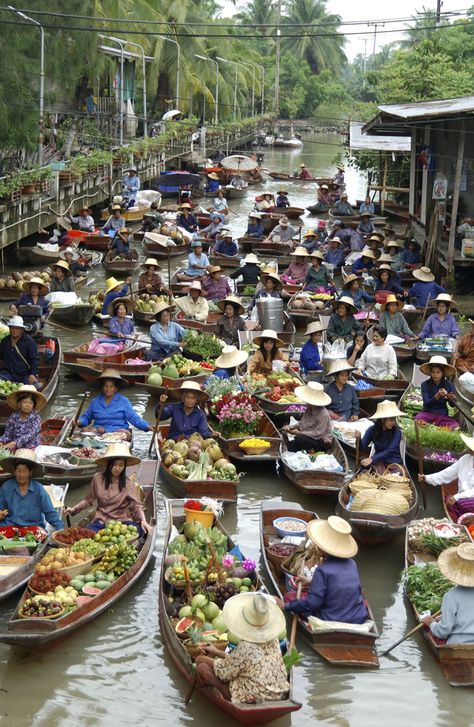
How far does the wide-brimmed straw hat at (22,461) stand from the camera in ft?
26.0

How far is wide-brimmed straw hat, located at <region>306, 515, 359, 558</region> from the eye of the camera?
699 cm

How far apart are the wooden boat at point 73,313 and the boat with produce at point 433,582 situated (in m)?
8.85

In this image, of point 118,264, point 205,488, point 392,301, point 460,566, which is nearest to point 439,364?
point 205,488

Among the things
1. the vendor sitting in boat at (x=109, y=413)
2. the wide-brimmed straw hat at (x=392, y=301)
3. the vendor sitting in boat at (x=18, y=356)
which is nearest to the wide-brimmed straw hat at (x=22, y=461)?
the vendor sitting in boat at (x=109, y=413)

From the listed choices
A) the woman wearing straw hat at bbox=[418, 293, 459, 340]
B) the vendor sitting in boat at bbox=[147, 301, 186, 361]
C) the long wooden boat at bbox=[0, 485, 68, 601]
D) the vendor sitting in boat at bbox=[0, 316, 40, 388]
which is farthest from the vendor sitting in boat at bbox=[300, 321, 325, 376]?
the long wooden boat at bbox=[0, 485, 68, 601]

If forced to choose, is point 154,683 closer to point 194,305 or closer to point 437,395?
point 437,395

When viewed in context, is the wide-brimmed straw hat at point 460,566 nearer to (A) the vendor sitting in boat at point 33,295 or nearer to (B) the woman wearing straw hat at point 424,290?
(A) the vendor sitting in boat at point 33,295

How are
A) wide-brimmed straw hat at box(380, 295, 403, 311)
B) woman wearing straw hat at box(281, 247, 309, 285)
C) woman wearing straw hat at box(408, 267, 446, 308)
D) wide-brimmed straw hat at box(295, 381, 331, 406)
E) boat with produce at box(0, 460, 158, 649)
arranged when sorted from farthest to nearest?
woman wearing straw hat at box(281, 247, 309, 285) → woman wearing straw hat at box(408, 267, 446, 308) → wide-brimmed straw hat at box(380, 295, 403, 311) → wide-brimmed straw hat at box(295, 381, 331, 406) → boat with produce at box(0, 460, 158, 649)

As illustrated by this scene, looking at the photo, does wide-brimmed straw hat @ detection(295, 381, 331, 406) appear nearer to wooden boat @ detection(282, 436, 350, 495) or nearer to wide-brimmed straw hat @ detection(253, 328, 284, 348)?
wooden boat @ detection(282, 436, 350, 495)

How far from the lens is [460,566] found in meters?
6.74

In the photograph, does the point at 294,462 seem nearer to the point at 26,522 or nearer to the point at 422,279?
the point at 26,522

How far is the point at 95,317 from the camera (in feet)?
55.2

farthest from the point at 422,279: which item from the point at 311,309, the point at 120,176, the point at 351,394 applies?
the point at 120,176

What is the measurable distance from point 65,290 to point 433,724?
36.4 feet
